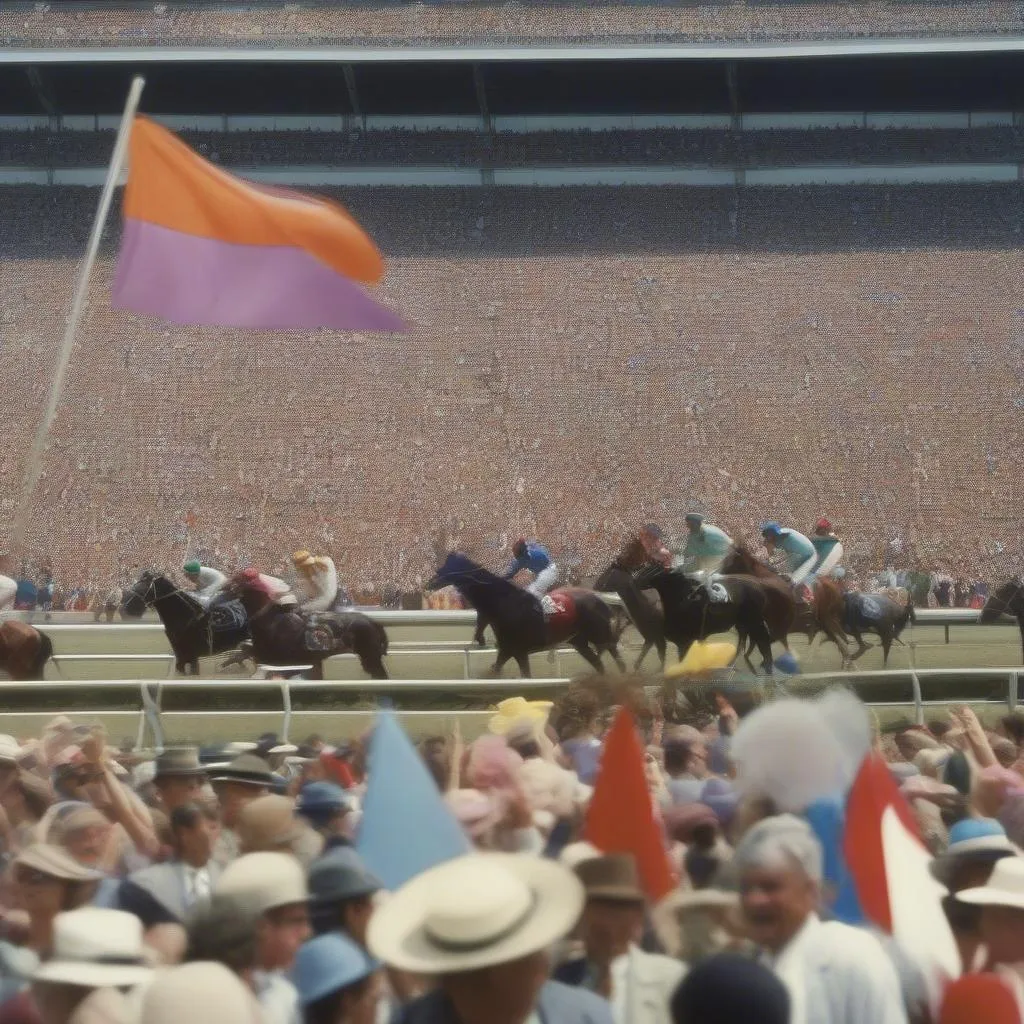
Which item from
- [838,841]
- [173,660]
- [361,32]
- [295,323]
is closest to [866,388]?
[361,32]

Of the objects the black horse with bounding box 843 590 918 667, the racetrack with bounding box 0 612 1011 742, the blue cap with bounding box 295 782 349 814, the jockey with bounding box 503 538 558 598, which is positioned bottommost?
the black horse with bounding box 843 590 918 667

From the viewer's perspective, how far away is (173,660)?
1723 cm

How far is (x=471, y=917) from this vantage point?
2.51 metres

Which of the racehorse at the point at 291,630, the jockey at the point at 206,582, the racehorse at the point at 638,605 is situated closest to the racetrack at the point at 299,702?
the racehorse at the point at 291,630

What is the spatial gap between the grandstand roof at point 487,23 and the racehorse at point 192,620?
2780 centimetres

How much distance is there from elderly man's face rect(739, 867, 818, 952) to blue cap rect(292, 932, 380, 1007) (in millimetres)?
678

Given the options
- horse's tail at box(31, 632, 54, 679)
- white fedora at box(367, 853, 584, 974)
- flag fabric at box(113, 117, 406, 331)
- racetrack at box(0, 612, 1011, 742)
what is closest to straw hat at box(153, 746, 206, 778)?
white fedora at box(367, 853, 584, 974)

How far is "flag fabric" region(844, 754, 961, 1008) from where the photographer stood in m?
3.41

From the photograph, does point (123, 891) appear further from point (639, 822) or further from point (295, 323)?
point (295, 323)

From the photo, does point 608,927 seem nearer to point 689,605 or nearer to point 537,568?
point 689,605

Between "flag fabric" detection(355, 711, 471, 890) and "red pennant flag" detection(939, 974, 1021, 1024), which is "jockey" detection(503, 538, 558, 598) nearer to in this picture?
"flag fabric" detection(355, 711, 471, 890)

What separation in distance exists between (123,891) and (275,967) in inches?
28.8

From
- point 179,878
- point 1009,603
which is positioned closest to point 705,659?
point 1009,603

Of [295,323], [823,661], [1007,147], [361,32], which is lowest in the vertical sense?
[823,661]
